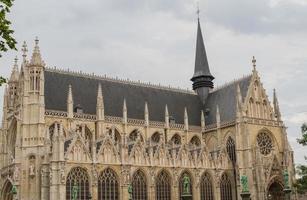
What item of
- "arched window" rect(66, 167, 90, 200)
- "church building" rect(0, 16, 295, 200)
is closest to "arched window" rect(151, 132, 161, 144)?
"church building" rect(0, 16, 295, 200)

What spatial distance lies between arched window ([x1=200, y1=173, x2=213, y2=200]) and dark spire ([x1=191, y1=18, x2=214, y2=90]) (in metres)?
20.7

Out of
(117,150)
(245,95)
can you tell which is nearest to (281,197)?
(245,95)

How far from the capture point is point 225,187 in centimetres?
6019

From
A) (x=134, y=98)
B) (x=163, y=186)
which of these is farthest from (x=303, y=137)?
(x=134, y=98)

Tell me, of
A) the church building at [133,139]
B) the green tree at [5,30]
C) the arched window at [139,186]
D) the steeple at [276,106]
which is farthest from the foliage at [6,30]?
the steeple at [276,106]

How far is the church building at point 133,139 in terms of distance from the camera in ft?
158

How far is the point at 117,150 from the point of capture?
166 feet

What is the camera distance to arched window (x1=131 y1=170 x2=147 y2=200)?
51.1 meters

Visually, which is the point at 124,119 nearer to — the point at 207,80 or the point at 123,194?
the point at 123,194

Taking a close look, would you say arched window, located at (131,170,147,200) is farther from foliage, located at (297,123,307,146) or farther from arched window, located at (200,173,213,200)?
foliage, located at (297,123,307,146)

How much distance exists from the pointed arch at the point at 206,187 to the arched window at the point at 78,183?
52.7ft

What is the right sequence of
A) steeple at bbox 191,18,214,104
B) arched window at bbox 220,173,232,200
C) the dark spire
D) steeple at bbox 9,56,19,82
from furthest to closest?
the dark spire, steeple at bbox 191,18,214,104, arched window at bbox 220,173,232,200, steeple at bbox 9,56,19,82

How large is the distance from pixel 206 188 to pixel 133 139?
10.8m

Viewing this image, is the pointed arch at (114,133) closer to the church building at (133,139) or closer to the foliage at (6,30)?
the church building at (133,139)
